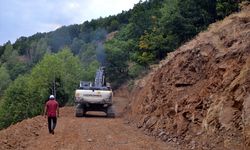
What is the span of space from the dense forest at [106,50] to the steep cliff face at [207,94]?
14562mm

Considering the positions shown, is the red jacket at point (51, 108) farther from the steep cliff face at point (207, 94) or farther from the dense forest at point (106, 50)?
the dense forest at point (106, 50)

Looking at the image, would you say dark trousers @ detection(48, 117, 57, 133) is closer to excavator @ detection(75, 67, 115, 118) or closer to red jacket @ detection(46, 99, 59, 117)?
red jacket @ detection(46, 99, 59, 117)

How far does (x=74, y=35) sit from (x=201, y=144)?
16603 cm

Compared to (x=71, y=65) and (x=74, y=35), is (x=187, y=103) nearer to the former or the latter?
(x=71, y=65)

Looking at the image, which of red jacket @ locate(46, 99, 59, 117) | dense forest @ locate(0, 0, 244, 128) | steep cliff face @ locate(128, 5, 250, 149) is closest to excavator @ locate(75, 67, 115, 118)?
steep cliff face @ locate(128, 5, 250, 149)

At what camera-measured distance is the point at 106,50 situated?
73000 millimetres

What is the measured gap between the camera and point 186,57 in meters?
21.6

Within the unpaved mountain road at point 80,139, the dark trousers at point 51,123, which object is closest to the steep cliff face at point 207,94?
the unpaved mountain road at point 80,139

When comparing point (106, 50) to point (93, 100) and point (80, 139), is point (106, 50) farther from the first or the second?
point (80, 139)

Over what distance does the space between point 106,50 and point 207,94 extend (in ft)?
186

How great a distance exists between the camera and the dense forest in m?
39.2

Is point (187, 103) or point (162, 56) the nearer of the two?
point (187, 103)

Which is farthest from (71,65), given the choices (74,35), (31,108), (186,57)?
(74,35)

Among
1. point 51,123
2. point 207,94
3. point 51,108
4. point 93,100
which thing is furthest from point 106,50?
point 207,94
